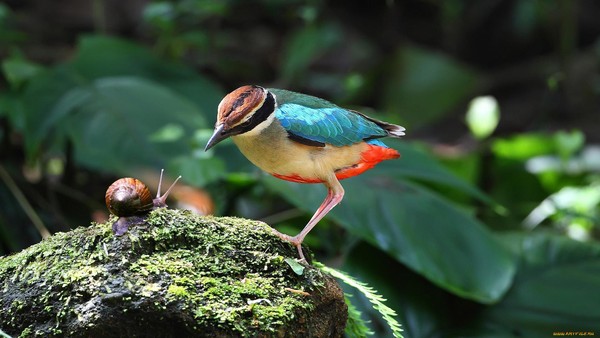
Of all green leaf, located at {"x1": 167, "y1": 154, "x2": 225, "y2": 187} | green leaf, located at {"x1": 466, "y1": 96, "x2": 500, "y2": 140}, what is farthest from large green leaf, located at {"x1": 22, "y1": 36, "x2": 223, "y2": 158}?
green leaf, located at {"x1": 466, "y1": 96, "x2": 500, "y2": 140}

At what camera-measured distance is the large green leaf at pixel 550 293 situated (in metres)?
3.97

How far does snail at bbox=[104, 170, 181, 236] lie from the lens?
7.00 ft

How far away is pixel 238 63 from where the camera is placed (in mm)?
7781

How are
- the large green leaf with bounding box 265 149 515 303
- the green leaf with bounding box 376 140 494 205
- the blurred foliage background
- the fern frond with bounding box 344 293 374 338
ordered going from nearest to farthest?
1. the fern frond with bounding box 344 293 374 338
2. the large green leaf with bounding box 265 149 515 303
3. the blurred foliage background
4. the green leaf with bounding box 376 140 494 205

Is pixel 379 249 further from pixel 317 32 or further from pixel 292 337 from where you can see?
pixel 317 32

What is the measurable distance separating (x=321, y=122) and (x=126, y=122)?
2.47 m

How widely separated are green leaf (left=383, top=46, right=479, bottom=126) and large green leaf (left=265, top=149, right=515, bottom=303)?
3.79 meters

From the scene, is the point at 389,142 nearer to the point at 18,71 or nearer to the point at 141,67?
the point at 141,67

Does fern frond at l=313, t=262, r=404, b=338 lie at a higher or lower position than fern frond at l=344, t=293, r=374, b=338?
higher

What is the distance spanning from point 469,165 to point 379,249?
2.21m

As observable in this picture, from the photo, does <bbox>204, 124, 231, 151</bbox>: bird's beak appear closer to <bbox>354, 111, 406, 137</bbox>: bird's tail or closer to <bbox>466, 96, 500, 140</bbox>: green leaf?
<bbox>354, 111, 406, 137</bbox>: bird's tail

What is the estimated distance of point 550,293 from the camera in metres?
4.09

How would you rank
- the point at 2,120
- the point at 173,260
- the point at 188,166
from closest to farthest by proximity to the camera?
1. the point at 173,260
2. the point at 188,166
3. the point at 2,120

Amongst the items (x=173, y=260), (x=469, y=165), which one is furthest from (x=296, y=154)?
(x=469, y=165)
